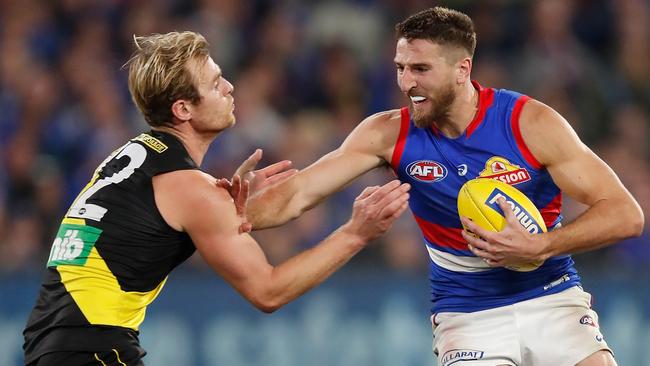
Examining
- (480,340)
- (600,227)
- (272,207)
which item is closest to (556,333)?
(480,340)


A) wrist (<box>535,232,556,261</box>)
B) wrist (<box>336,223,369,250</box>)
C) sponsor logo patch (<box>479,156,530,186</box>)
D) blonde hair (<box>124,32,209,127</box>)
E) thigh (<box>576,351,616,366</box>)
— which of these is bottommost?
thigh (<box>576,351,616,366</box>)

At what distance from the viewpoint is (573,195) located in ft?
19.9

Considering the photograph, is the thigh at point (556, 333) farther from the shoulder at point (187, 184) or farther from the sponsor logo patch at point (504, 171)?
the shoulder at point (187, 184)

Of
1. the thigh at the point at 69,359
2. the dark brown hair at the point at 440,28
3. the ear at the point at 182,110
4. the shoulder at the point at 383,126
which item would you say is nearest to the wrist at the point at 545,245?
the shoulder at the point at 383,126

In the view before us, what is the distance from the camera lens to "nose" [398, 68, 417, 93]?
20.6 feet

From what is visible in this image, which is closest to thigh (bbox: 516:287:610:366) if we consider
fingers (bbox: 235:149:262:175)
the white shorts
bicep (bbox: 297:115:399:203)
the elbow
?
the white shorts

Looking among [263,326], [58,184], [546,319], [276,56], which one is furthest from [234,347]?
[546,319]

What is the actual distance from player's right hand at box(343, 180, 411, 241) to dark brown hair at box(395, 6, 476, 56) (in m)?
1.26

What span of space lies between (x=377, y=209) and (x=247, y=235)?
62 centimetres

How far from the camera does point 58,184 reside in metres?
10.7

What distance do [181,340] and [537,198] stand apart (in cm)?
453

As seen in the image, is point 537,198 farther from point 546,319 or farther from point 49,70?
point 49,70

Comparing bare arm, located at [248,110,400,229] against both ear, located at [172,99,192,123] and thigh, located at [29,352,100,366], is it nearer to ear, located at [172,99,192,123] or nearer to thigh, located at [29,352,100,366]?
ear, located at [172,99,192,123]

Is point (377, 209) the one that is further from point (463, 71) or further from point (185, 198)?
point (463, 71)
